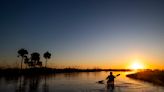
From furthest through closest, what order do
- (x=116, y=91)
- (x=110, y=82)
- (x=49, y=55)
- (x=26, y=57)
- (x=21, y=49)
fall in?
1. (x=49, y=55)
2. (x=26, y=57)
3. (x=21, y=49)
4. (x=110, y=82)
5. (x=116, y=91)

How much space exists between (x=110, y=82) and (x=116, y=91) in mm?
12874

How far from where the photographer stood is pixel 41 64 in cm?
13888

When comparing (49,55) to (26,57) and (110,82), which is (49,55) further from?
(110,82)

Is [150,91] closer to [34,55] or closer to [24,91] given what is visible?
[24,91]

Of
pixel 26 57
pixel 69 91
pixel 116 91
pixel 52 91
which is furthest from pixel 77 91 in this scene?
pixel 26 57

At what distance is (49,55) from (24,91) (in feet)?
328

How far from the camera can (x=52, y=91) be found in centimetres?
3291

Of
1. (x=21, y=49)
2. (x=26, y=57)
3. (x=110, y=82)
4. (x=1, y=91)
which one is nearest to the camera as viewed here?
(x=1, y=91)

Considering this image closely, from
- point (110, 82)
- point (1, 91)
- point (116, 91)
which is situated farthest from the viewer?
point (110, 82)

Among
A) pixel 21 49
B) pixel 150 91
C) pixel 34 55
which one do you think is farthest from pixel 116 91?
pixel 34 55

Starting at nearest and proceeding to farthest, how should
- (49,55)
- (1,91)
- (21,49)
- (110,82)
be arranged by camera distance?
1. (1,91)
2. (110,82)
3. (21,49)
4. (49,55)

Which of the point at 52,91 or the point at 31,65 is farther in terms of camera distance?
the point at 31,65

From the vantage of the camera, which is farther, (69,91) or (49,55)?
(49,55)

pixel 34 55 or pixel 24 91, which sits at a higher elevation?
pixel 34 55
